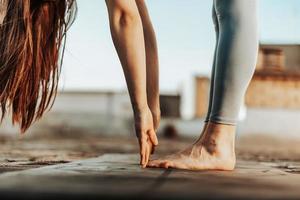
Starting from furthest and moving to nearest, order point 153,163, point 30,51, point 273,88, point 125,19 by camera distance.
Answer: point 273,88
point 30,51
point 153,163
point 125,19

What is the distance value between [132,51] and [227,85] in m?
0.36

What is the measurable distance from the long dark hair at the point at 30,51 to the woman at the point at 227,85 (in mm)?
624

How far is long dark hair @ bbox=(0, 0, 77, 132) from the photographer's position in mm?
2180

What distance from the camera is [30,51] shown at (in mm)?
2211

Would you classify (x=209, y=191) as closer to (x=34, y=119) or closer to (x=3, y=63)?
(x=3, y=63)

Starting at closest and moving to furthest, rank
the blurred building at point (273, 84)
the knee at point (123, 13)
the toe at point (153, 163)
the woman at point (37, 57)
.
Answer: the knee at point (123, 13), the toe at point (153, 163), the woman at point (37, 57), the blurred building at point (273, 84)

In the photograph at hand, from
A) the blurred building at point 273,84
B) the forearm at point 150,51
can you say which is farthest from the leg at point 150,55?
the blurred building at point 273,84

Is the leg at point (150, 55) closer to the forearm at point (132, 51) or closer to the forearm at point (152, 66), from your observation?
the forearm at point (152, 66)

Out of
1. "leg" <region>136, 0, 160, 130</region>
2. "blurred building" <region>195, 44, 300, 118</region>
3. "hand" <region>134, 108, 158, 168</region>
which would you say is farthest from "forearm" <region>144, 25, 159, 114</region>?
"blurred building" <region>195, 44, 300, 118</region>

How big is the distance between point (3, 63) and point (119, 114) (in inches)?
548

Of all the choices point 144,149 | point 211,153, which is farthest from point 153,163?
point 211,153

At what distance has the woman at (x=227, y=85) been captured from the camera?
1.98 meters

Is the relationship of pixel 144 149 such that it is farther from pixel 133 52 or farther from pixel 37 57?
pixel 37 57

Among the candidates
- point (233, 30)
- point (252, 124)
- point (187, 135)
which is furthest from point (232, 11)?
point (187, 135)
